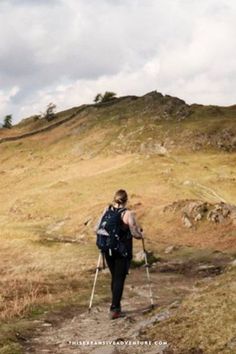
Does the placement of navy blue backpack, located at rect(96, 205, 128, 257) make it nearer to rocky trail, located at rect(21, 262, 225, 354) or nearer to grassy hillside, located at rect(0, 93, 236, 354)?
rocky trail, located at rect(21, 262, 225, 354)

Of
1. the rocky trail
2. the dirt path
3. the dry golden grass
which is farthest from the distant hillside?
the dry golden grass

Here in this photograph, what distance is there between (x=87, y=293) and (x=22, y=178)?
2764 inches

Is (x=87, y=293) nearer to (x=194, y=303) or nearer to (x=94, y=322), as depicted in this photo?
(x=94, y=322)

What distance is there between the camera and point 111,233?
14719 mm

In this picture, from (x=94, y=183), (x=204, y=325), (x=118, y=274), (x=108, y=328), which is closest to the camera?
(x=204, y=325)

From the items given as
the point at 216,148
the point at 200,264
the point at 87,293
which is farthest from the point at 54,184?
the point at 87,293

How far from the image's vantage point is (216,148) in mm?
84812

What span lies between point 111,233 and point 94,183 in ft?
182

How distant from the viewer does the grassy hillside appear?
1164 inches

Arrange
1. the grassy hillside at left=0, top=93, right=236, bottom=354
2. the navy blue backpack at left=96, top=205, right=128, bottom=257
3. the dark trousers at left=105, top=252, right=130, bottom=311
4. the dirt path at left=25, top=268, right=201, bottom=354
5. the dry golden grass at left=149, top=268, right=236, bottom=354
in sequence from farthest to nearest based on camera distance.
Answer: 1. the grassy hillside at left=0, top=93, right=236, bottom=354
2. the dark trousers at left=105, top=252, right=130, bottom=311
3. the navy blue backpack at left=96, top=205, right=128, bottom=257
4. the dirt path at left=25, top=268, right=201, bottom=354
5. the dry golden grass at left=149, top=268, right=236, bottom=354

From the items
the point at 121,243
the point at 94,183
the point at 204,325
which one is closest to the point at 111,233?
the point at 121,243

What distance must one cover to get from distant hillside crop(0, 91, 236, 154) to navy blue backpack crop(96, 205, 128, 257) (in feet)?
232

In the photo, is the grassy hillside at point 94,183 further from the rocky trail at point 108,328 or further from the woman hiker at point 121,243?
the woman hiker at point 121,243

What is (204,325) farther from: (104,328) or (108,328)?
(104,328)
